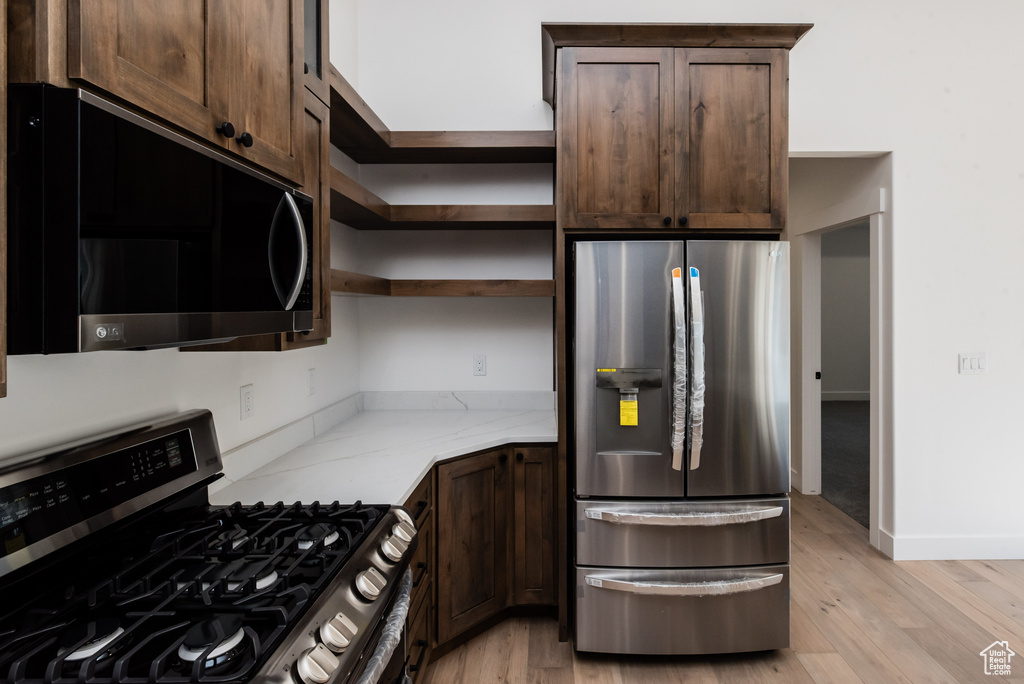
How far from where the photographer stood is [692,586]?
6.83 ft

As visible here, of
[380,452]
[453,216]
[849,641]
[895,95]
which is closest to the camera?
[380,452]

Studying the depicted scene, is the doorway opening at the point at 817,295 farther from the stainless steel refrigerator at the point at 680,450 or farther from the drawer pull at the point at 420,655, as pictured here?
the drawer pull at the point at 420,655

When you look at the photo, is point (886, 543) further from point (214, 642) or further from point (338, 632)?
point (214, 642)

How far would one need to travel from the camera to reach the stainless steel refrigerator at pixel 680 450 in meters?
2.07

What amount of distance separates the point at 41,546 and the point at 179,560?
23 cm

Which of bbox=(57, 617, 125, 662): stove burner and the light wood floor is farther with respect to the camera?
the light wood floor

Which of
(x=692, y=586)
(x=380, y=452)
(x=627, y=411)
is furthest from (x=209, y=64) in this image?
(x=692, y=586)

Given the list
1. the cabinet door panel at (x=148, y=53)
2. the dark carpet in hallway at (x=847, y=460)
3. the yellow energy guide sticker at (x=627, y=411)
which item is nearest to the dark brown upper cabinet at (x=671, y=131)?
the yellow energy guide sticker at (x=627, y=411)

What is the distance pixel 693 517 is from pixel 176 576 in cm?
168

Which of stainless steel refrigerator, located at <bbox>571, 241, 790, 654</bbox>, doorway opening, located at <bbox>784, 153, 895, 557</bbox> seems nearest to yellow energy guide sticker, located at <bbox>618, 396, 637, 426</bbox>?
stainless steel refrigerator, located at <bbox>571, 241, 790, 654</bbox>

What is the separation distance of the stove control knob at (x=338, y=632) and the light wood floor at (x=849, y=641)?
1.31 meters

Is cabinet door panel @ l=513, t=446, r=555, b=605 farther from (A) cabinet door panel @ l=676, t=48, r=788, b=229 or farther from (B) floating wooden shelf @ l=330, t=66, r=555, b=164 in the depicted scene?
(B) floating wooden shelf @ l=330, t=66, r=555, b=164

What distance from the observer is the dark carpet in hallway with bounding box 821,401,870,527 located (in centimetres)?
385

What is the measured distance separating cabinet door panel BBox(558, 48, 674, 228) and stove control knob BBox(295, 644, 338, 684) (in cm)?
173
